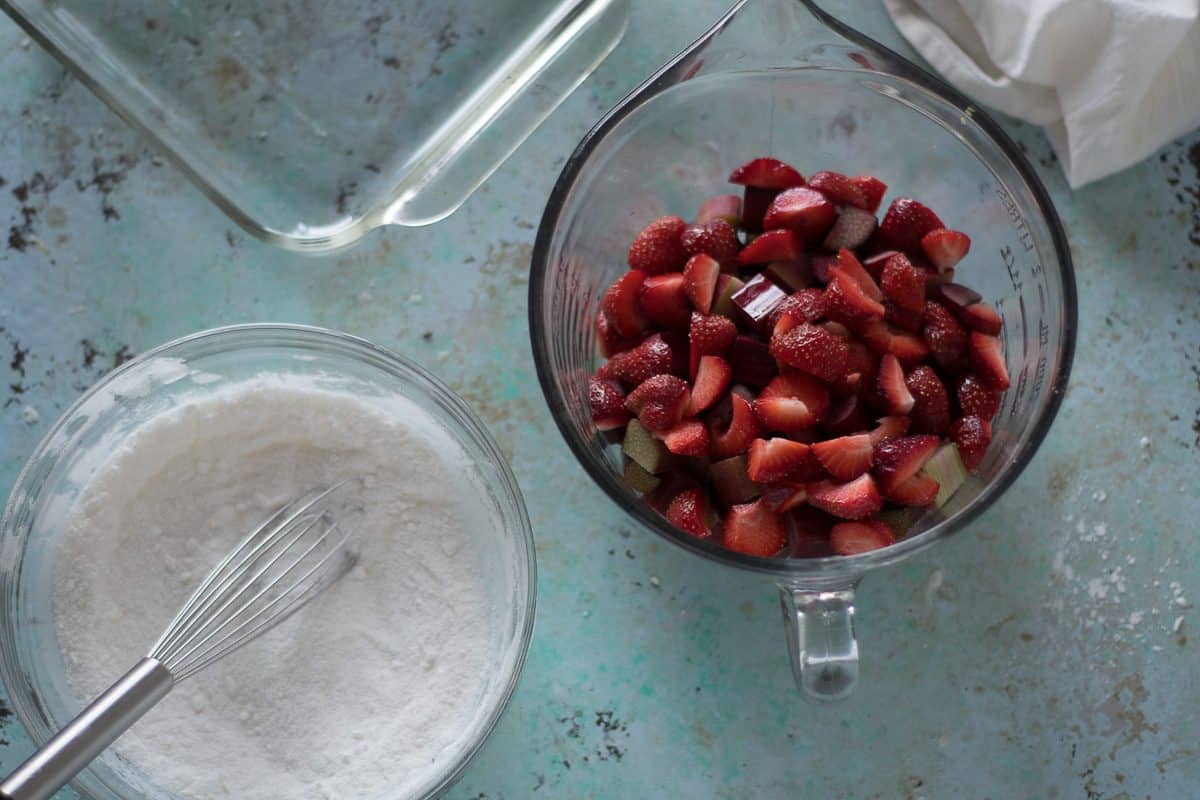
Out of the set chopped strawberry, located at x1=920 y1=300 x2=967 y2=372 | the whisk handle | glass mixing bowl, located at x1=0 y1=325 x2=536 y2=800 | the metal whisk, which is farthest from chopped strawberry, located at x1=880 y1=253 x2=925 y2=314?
the whisk handle

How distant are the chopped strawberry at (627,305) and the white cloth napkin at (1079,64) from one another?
0.47m

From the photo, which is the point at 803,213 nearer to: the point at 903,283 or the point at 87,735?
the point at 903,283

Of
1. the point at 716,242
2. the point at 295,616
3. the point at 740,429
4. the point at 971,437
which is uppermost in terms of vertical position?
the point at 295,616

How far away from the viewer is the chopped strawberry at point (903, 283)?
1.09m

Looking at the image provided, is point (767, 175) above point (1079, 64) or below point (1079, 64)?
above

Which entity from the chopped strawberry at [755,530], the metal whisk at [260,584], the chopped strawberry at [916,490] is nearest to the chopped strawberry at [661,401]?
the chopped strawberry at [755,530]

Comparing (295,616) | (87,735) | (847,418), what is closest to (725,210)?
(847,418)

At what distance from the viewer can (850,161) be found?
1221mm

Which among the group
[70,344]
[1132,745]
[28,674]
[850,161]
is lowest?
[1132,745]

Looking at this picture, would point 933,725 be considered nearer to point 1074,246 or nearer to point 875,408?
point 875,408

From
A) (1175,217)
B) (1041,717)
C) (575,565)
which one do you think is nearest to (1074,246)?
(1175,217)

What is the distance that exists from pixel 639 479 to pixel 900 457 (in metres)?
0.26

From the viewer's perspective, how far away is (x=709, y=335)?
3.60 feet

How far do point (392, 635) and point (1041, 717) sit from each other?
0.74 m
